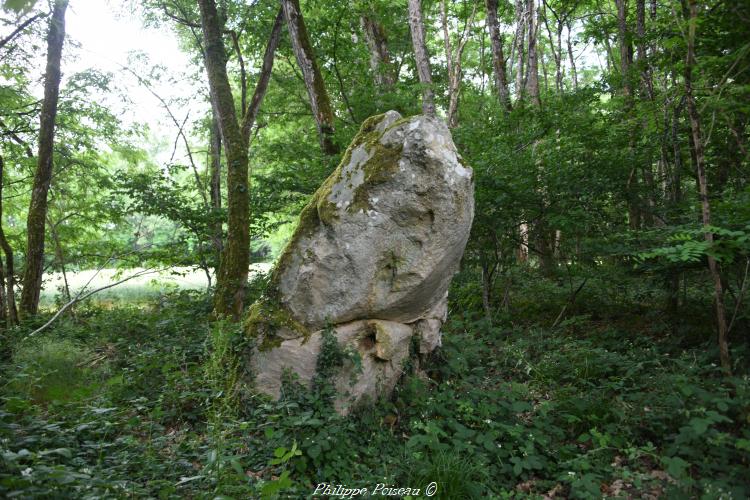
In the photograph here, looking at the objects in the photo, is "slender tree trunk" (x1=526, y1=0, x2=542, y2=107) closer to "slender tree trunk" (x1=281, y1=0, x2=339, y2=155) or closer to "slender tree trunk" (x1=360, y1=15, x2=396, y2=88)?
"slender tree trunk" (x1=360, y1=15, x2=396, y2=88)

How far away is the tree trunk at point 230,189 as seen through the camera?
650 centimetres

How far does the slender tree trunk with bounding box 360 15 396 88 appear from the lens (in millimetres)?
11445

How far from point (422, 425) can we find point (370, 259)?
5.27 feet

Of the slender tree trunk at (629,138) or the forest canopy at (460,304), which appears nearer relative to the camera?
the forest canopy at (460,304)

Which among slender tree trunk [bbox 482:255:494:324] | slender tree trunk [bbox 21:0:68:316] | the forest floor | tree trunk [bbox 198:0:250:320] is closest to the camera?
the forest floor

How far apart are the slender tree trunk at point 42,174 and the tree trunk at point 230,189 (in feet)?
11.7

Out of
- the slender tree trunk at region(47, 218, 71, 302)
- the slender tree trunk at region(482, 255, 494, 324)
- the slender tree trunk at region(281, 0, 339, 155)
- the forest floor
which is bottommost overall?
the forest floor

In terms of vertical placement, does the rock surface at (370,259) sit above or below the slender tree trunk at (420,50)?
below

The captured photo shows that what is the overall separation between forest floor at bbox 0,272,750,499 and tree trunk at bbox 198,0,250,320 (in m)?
0.98

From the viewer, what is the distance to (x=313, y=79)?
8.90 metres

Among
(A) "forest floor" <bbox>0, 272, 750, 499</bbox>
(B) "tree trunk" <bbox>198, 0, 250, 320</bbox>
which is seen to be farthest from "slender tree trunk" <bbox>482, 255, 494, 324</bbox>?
(B) "tree trunk" <bbox>198, 0, 250, 320</bbox>

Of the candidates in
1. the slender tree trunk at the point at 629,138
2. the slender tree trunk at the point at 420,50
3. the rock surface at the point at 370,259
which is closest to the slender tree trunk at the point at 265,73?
the slender tree trunk at the point at 420,50

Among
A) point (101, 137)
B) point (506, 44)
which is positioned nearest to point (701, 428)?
point (101, 137)

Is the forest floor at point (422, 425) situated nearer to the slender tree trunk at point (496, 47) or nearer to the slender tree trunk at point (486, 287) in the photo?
the slender tree trunk at point (486, 287)
